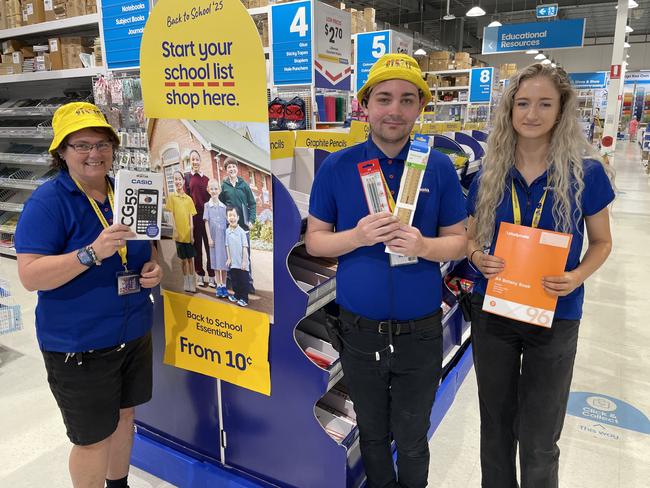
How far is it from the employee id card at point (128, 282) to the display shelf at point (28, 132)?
15.0 feet

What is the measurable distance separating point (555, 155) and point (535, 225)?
0.77ft

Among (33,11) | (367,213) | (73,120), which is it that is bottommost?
(367,213)

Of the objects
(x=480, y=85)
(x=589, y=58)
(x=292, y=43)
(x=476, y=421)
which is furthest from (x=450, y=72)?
(x=589, y=58)

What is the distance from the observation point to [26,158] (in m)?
5.98

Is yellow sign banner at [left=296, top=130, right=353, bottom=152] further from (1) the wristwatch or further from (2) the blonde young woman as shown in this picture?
(1) the wristwatch

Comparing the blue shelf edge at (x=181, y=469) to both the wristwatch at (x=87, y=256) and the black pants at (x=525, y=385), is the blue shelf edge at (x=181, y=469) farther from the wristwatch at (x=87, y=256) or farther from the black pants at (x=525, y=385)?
the wristwatch at (x=87, y=256)

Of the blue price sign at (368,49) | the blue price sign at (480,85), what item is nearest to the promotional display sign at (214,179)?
the blue price sign at (368,49)

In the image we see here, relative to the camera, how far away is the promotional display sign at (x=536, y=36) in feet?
38.0

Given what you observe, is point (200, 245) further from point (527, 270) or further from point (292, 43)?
point (292, 43)

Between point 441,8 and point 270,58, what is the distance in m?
18.5

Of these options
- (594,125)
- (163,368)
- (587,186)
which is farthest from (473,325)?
(594,125)

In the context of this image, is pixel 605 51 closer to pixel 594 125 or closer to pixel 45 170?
pixel 594 125

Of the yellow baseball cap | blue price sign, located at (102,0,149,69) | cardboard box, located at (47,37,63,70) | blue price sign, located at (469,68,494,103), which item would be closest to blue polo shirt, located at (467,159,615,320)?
the yellow baseball cap

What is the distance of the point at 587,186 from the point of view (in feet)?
5.26
